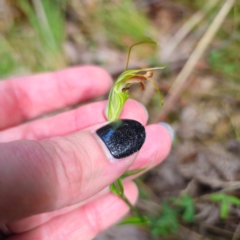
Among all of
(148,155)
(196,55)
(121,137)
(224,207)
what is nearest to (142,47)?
(196,55)

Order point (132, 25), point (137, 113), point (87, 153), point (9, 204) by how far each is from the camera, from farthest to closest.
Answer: point (132, 25)
point (137, 113)
point (87, 153)
point (9, 204)

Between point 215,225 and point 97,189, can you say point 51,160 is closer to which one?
point 97,189

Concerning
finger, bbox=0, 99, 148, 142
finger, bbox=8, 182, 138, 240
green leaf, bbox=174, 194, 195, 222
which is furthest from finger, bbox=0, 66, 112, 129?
green leaf, bbox=174, 194, 195, 222

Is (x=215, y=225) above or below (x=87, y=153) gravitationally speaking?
below

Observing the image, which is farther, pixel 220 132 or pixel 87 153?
pixel 220 132

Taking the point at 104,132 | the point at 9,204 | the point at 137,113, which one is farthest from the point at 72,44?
the point at 9,204

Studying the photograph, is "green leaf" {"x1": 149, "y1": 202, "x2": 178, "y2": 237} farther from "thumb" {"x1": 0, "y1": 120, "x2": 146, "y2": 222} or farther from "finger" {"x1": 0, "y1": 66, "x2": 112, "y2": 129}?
"finger" {"x1": 0, "y1": 66, "x2": 112, "y2": 129}

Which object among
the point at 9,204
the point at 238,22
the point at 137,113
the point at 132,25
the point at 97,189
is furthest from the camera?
the point at 132,25
